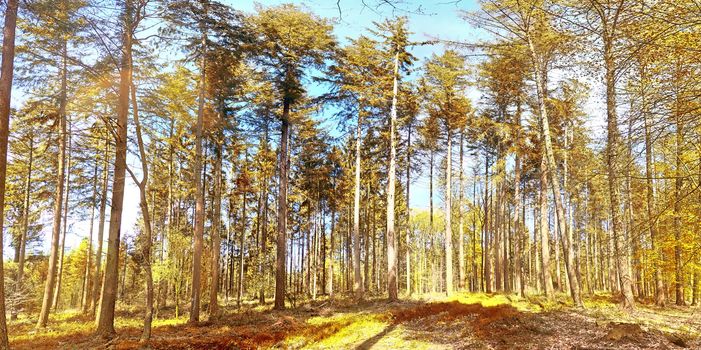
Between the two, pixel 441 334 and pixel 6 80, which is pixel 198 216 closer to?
pixel 6 80

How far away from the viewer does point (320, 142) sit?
26656 mm

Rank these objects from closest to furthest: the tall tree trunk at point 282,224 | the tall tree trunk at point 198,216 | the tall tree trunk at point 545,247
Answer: the tall tree trunk at point 198,216 < the tall tree trunk at point 545,247 < the tall tree trunk at point 282,224

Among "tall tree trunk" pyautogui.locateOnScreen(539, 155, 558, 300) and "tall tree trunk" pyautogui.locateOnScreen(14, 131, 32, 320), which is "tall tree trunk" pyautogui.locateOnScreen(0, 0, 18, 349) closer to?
"tall tree trunk" pyautogui.locateOnScreen(14, 131, 32, 320)

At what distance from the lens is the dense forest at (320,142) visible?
5.41m

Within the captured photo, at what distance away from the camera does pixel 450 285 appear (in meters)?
20.9

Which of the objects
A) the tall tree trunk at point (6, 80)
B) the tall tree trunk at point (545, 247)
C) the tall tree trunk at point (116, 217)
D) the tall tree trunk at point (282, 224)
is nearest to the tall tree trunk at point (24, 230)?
the tall tree trunk at point (116, 217)

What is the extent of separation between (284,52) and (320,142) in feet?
29.7

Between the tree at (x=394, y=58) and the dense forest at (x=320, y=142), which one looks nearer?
the dense forest at (x=320, y=142)

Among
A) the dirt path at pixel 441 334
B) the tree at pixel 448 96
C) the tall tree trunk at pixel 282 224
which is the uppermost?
the tree at pixel 448 96

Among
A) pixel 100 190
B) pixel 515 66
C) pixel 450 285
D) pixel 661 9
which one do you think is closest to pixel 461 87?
pixel 515 66

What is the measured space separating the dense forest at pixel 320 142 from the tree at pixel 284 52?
0.11 metres

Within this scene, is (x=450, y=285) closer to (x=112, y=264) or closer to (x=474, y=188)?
(x=474, y=188)

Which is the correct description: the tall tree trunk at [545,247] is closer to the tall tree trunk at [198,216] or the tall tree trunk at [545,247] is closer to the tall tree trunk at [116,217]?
the tall tree trunk at [198,216]

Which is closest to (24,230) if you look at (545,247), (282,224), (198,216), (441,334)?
(198,216)
